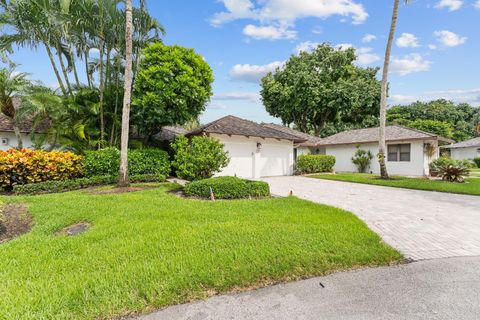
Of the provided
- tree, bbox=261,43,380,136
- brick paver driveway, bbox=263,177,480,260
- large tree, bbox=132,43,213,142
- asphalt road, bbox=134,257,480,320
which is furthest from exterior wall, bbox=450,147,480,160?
asphalt road, bbox=134,257,480,320

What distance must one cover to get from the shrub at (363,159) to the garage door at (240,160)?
8950 millimetres

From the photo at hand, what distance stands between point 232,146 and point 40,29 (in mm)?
11249

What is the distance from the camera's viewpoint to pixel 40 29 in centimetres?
1172

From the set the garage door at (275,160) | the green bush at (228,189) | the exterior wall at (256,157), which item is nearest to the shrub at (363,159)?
the exterior wall at (256,157)

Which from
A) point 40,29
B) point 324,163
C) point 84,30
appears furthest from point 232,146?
point 40,29

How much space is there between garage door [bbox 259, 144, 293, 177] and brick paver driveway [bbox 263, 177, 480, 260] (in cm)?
787

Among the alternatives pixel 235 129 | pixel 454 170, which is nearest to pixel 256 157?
pixel 235 129

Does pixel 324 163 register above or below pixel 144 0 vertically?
below

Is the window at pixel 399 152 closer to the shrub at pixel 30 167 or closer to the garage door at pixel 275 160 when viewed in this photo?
the garage door at pixel 275 160

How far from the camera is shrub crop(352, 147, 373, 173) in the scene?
60.6 ft

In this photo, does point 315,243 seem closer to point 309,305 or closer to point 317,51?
point 309,305

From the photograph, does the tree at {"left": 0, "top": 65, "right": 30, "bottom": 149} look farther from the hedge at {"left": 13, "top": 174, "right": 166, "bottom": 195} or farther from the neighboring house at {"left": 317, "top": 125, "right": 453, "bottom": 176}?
the neighboring house at {"left": 317, "top": 125, "right": 453, "bottom": 176}

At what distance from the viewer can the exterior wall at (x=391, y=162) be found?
1598cm

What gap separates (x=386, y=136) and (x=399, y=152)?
1479mm
